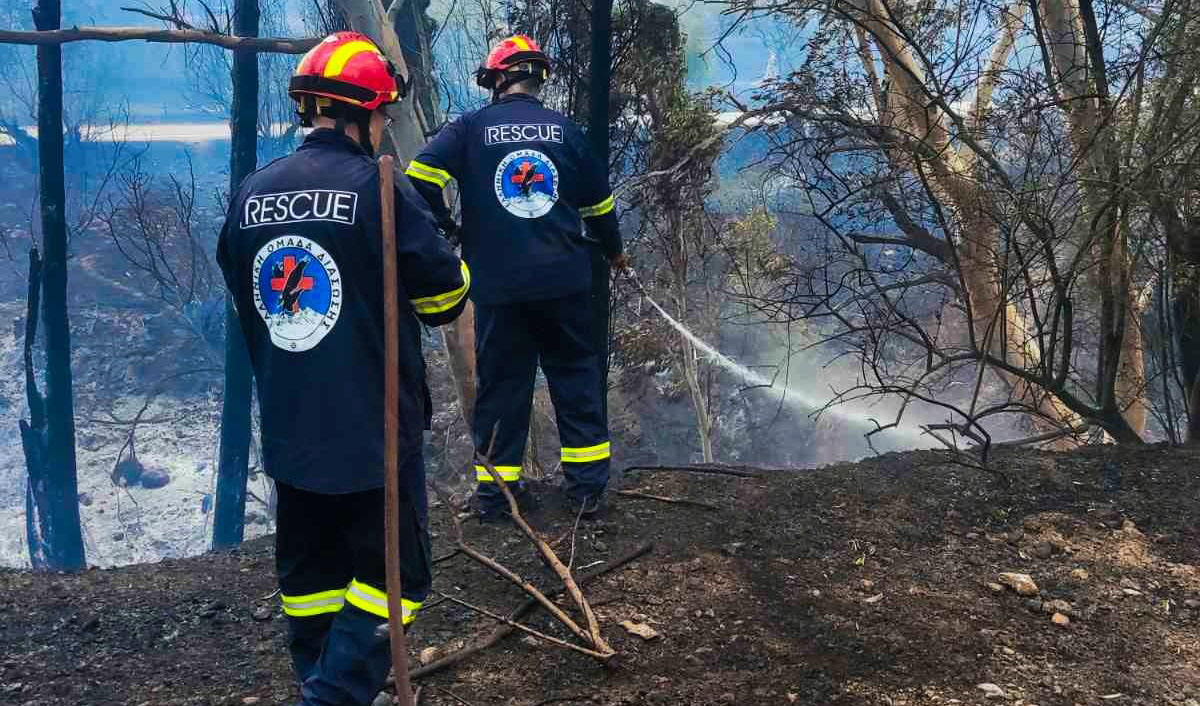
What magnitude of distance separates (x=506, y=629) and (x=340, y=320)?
1391mm

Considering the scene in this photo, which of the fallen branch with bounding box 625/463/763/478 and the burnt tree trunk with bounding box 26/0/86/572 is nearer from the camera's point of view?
the fallen branch with bounding box 625/463/763/478

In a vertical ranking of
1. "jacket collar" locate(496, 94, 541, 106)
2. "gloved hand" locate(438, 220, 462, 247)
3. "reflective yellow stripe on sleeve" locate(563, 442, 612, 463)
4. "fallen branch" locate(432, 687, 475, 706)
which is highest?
"jacket collar" locate(496, 94, 541, 106)

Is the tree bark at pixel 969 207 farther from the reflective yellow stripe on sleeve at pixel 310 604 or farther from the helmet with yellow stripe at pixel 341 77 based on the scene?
the reflective yellow stripe on sleeve at pixel 310 604

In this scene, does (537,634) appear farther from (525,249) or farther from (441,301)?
(525,249)

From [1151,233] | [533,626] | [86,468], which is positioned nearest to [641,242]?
[1151,233]

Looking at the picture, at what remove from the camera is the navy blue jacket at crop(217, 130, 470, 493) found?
2.43 meters

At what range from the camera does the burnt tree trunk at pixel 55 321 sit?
12.1m

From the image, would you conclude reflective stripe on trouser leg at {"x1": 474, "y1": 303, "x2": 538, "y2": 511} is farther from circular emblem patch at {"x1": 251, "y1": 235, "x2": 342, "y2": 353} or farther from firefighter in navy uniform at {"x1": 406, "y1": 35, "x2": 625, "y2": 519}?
circular emblem patch at {"x1": 251, "y1": 235, "x2": 342, "y2": 353}

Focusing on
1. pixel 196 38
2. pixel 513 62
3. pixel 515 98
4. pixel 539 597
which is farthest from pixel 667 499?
pixel 196 38

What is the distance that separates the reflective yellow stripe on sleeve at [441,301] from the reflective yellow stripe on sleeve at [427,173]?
4.98 ft

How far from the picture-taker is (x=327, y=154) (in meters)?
2.51

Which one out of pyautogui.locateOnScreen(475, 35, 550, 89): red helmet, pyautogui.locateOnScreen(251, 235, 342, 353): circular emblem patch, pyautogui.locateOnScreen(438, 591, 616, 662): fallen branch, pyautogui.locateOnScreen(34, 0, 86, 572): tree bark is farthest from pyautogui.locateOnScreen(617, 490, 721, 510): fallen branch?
pyautogui.locateOnScreen(34, 0, 86, 572): tree bark

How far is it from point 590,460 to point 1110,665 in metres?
2.20

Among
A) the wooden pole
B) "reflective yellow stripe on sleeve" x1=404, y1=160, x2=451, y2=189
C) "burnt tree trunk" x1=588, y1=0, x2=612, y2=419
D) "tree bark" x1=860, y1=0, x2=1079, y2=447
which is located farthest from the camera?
"tree bark" x1=860, y1=0, x2=1079, y2=447
